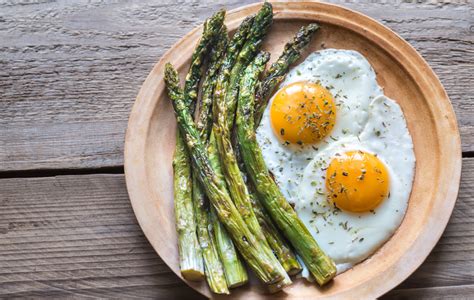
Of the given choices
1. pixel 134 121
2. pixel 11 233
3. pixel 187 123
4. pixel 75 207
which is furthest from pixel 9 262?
pixel 187 123

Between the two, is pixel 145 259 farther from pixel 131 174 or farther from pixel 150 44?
pixel 150 44

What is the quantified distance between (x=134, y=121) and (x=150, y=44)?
692mm

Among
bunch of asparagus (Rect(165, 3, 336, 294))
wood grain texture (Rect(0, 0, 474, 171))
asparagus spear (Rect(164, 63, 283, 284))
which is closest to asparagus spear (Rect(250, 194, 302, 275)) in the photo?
bunch of asparagus (Rect(165, 3, 336, 294))

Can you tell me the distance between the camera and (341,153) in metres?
3.66

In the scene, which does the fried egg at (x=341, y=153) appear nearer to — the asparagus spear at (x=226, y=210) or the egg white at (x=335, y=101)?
the egg white at (x=335, y=101)

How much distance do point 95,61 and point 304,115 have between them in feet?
5.28

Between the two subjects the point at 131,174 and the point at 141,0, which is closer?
the point at 131,174

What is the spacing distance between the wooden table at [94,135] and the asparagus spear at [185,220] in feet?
1.12

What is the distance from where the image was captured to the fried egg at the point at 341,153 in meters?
3.58

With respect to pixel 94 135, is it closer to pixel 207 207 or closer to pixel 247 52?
pixel 207 207

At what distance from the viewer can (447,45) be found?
4.06 meters

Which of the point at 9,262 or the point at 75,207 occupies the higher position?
the point at 75,207

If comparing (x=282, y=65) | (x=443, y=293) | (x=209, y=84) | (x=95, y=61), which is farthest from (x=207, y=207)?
(x=443, y=293)

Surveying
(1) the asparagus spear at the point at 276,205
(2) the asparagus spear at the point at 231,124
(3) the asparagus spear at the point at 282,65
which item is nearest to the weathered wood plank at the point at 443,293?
(1) the asparagus spear at the point at 276,205
